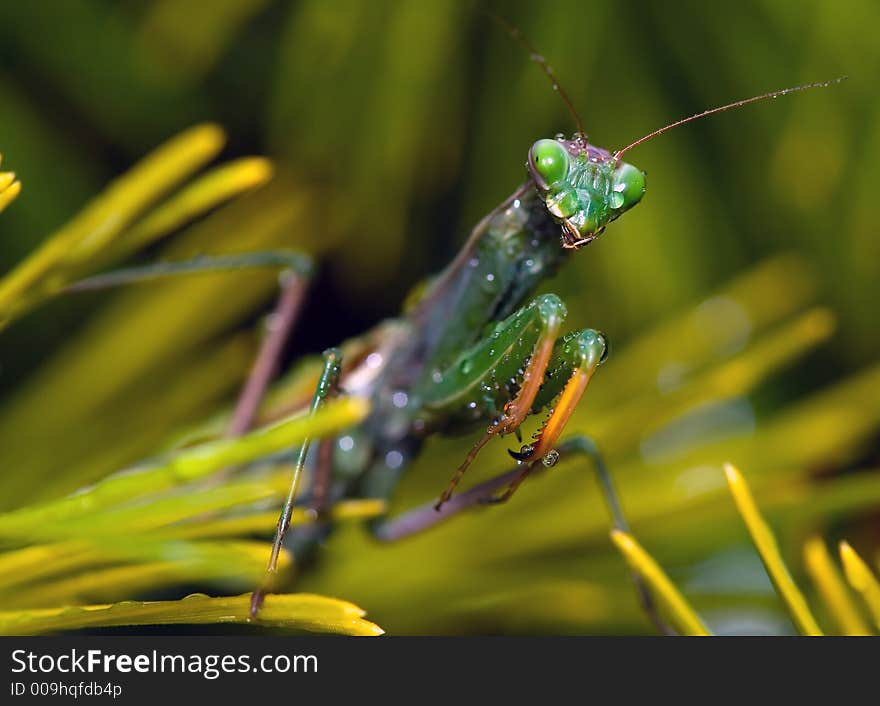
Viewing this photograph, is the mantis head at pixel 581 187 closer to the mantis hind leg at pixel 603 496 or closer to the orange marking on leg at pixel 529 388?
the orange marking on leg at pixel 529 388

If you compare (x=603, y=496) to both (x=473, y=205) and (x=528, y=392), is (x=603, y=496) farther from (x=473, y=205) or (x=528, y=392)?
(x=473, y=205)

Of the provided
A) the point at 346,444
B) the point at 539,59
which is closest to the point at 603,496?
the point at 346,444

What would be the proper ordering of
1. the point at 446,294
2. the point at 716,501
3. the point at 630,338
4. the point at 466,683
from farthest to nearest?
1. the point at 630,338
2. the point at 446,294
3. the point at 716,501
4. the point at 466,683

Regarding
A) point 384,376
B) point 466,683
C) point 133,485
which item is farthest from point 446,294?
point 133,485

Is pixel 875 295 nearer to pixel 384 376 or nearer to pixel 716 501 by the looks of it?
pixel 716 501

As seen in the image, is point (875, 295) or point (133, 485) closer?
point (133, 485)

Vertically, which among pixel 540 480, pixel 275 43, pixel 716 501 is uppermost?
pixel 275 43

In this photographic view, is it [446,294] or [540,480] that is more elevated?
[446,294]
